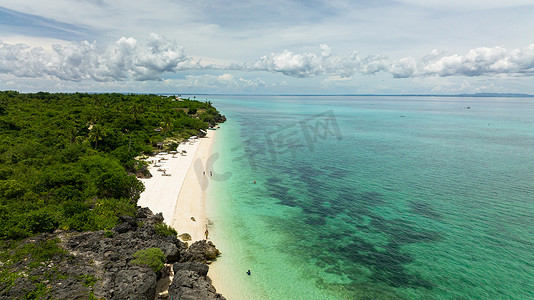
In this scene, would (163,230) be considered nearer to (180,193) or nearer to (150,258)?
(150,258)

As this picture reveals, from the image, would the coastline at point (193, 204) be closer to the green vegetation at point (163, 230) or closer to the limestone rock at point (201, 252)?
the green vegetation at point (163, 230)

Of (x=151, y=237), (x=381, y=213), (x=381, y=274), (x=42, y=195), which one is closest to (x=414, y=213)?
(x=381, y=213)

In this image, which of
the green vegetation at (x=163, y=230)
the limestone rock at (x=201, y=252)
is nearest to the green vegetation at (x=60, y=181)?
the green vegetation at (x=163, y=230)

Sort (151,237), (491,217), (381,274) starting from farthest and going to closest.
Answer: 1. (491,217)
2. (151,237)
3. (381,274)

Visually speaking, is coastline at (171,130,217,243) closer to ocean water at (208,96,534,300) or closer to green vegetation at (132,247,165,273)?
ocean water at (208,96,534,300)

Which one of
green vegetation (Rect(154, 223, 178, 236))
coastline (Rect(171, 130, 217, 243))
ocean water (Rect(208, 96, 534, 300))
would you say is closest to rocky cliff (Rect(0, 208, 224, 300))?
green vegetation (Rect(154, 223, 178, 236))

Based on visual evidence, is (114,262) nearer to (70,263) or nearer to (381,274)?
(70,263)

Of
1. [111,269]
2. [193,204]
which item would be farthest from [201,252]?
[193,204]
